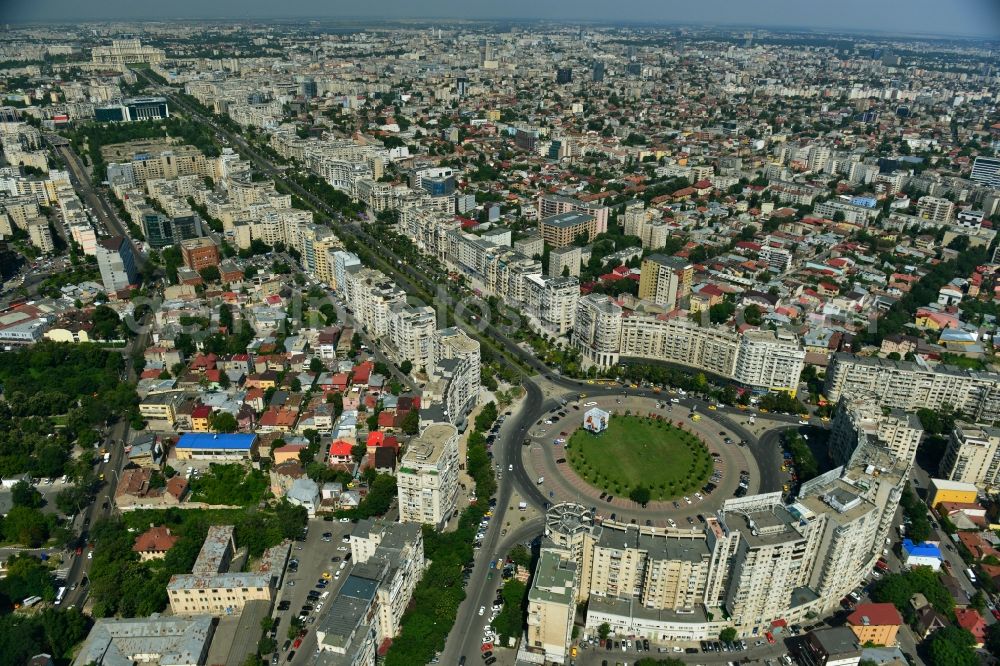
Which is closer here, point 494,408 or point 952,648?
point 952,648

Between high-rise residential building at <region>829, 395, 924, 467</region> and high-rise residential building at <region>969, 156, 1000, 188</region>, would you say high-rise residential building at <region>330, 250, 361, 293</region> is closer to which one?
high-rise residential building at <region>829, 395, 924, 467</region>

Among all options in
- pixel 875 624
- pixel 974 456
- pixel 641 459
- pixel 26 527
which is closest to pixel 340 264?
pixel 26 527

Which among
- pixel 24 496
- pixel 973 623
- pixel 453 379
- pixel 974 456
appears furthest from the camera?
pixel 453 379

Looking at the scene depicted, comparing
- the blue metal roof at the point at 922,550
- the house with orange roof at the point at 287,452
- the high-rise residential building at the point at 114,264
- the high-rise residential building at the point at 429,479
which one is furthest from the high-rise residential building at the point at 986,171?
the high-rise residential building at the point at 114,264

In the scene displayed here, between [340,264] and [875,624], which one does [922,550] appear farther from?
[340,264]

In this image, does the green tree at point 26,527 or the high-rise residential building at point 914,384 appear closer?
the green tree at point 26,527

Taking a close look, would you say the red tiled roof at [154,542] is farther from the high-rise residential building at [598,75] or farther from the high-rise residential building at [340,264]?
the high-rise residential building at [598,75]

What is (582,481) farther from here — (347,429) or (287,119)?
(287,119)

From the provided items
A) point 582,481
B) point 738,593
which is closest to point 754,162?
point 582,481
